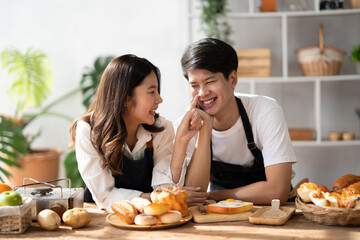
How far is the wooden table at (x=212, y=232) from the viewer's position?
5.04 ft

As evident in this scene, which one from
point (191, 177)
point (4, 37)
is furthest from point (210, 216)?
point (4, 37)

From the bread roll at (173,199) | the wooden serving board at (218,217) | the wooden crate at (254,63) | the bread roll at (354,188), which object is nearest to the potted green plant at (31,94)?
the wooden crate at (254,63)

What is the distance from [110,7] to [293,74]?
7.05 feet

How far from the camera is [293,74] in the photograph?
4.55 meters

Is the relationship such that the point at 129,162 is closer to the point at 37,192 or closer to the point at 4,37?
the point at 37,192

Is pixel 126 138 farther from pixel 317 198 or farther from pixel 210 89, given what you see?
pixel 317 198

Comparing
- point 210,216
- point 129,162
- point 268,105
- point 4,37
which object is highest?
point 4,37

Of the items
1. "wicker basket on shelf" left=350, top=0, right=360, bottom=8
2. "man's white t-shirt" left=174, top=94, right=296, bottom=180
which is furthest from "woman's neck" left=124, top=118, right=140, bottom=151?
"wicker basket on shelf" left=350, top=0, right=360, bottom=8

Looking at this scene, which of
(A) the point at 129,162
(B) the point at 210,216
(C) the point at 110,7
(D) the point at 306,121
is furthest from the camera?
(C) the point at 110,7

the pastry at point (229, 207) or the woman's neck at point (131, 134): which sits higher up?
the woman's neck at point (131, 134)

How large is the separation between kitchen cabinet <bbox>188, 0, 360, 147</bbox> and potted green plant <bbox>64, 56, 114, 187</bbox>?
3.45 feet

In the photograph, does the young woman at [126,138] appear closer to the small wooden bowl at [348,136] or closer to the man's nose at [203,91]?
the man's nose at [203,91]

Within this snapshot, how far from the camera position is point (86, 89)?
4801mm

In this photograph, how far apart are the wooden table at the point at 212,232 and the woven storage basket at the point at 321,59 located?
8.64 feet
